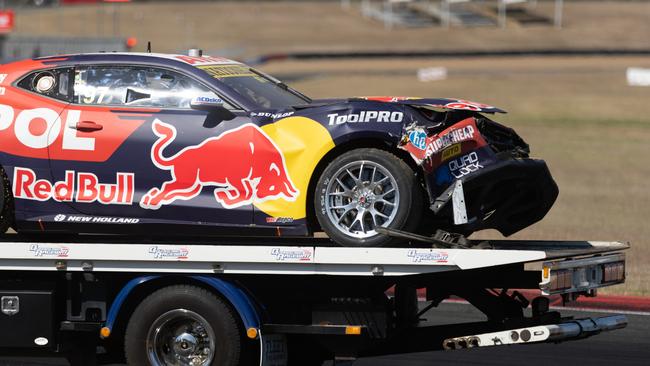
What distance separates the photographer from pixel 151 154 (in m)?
8.32

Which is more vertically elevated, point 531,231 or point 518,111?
point 518,111

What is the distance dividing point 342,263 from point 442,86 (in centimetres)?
4363

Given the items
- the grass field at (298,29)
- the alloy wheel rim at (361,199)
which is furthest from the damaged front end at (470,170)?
the grass field at (298,29)

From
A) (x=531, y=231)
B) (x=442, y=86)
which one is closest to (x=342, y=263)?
(x=531, y=231)

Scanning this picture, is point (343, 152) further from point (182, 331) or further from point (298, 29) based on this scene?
point (298, 29)

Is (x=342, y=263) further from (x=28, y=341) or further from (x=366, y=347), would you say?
(x=28, y=341)

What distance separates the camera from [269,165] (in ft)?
26.9

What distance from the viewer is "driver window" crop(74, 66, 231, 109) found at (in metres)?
8.54

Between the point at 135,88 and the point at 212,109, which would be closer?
the point at 212,109

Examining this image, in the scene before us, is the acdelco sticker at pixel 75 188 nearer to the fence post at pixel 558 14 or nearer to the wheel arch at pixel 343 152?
the wheel arch at pixel 343 152

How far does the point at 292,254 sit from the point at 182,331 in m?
0.97

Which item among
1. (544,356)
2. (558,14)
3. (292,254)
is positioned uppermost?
(558,14)

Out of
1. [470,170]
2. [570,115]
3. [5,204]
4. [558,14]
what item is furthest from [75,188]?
[558,14]

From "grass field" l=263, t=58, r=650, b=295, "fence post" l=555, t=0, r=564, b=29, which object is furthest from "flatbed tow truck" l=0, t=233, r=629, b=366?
"fence post" l=555, t=0, r=564, b=29
